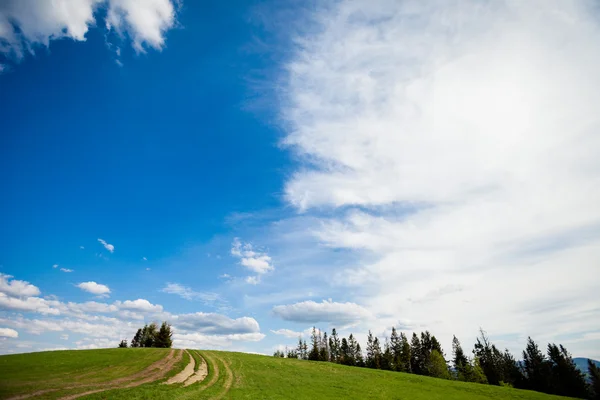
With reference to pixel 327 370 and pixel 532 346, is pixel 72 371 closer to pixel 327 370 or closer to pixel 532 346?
pixel 327 370

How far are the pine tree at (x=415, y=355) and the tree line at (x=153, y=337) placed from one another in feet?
286

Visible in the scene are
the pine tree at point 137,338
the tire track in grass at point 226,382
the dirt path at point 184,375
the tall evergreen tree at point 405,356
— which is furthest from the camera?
the pine tree at point 137,338

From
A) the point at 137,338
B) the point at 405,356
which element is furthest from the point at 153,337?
the point at 405,356

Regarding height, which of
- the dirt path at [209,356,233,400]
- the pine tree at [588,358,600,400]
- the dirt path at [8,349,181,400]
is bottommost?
the pine tree at [588,358,600,400]

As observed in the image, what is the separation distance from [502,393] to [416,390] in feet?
53.0

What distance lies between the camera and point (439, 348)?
108 meters

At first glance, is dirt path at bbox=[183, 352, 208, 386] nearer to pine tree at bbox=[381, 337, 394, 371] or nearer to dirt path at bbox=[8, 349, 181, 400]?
dirt path at bbox=[8, 349, 181, 400]

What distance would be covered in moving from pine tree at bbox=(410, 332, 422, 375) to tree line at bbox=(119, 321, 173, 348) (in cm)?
8721

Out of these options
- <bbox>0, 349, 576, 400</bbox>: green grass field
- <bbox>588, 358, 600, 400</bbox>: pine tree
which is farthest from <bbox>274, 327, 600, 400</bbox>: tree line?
<bbox>0, 349, 576, 400</bbox>: green grass field

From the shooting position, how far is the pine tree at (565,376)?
7544cm

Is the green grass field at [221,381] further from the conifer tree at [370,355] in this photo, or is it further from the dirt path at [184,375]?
the conifer tree at [370,355]

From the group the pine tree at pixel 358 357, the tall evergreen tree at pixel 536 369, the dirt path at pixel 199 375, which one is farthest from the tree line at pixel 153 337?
the tall evergreen tree at pixel 536 369

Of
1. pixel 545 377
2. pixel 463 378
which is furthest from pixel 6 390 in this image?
pixel 545 377

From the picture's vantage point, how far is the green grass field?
30.0 metres
